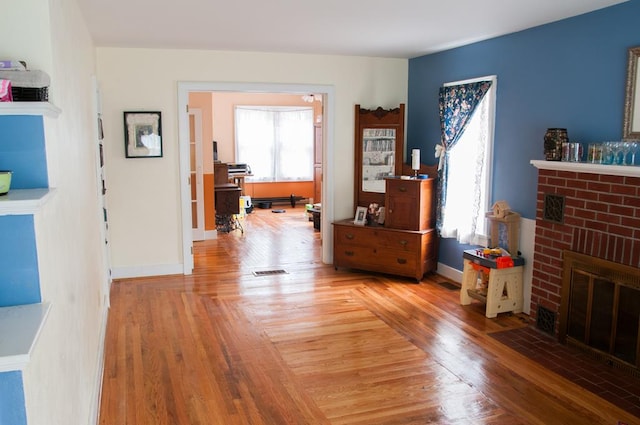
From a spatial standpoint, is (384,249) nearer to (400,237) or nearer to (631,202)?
(400,237)

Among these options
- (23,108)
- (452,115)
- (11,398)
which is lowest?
(11,398)

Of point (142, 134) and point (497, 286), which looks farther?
point (142, 134)

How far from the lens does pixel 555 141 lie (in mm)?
4074

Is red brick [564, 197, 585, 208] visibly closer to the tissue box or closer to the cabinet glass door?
the cabinet glass door

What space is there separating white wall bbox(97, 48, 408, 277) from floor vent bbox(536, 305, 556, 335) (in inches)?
130

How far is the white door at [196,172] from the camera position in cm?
752

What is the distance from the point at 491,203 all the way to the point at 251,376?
112 inches

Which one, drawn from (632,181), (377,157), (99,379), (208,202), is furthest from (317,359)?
(208,202)

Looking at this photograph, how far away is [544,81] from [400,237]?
2092mm

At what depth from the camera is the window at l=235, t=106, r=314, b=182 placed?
1149 centimetres

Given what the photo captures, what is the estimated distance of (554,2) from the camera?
12.0 ft

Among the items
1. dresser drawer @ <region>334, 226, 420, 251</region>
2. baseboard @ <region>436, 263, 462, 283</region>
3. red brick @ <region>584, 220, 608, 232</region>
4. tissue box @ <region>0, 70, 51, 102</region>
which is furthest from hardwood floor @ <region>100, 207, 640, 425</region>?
tissue box @ <region>0, 70, 51, 102</region>

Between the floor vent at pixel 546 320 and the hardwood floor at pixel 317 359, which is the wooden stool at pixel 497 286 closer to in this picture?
the hardwood floor at pixel 317 359

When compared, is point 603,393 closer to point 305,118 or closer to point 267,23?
point 267,23
